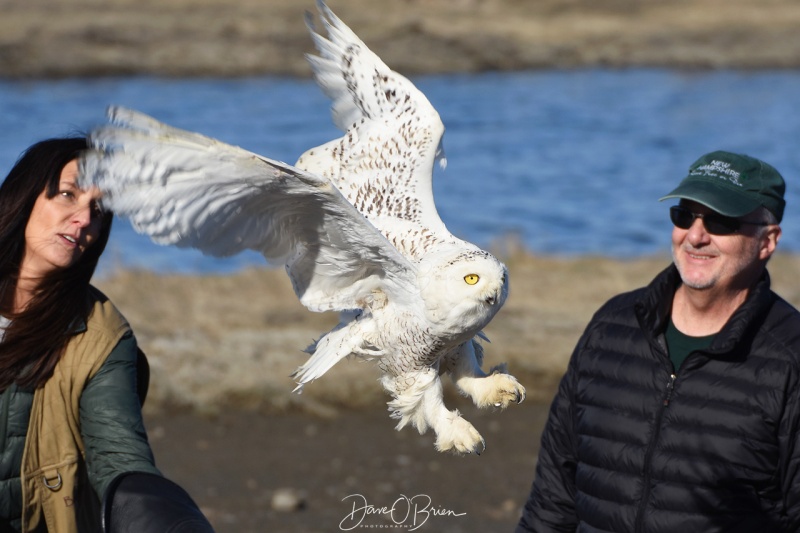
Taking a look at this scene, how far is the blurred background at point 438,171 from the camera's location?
→ 23.3ft

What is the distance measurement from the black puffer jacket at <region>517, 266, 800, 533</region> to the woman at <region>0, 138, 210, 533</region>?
1.16 metres

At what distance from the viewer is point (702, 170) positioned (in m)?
2.96

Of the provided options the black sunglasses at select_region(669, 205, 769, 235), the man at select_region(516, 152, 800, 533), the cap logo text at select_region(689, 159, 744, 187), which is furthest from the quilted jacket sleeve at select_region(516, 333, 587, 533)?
the cap logo text at select_region(689, 159, 744, 187)

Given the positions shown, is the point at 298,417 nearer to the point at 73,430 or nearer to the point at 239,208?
the point at 73,430

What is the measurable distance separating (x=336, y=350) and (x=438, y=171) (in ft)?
55.0

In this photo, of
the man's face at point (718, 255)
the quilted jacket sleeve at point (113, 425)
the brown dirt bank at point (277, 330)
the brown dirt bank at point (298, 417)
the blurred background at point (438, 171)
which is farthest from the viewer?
the brown dirt bank at point (277, 330)

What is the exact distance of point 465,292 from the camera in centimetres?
246

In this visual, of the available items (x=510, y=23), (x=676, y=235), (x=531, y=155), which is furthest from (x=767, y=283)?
(x=510, y=23)

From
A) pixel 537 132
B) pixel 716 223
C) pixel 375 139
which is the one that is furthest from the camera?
pixel 537 132

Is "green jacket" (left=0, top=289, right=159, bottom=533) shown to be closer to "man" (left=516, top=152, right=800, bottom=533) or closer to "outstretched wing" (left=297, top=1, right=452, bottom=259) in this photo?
"outstretched wing" (left=297, top=1, right=452, bottom=259)

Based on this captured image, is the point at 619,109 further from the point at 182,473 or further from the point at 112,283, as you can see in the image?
the point at 182,473

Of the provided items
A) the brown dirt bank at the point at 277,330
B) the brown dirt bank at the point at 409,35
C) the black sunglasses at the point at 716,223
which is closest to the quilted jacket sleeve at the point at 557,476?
the black sunglasses at the point at 716,223

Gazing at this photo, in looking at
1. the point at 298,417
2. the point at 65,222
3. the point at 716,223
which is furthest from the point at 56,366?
the point at 298,417

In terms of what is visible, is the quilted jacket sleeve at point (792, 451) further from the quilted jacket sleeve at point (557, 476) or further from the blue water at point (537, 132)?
the blue water at point (537, 132)
